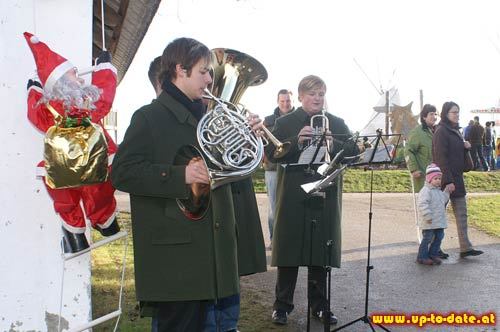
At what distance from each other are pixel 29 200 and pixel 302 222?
2.18m

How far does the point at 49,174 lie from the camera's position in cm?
285

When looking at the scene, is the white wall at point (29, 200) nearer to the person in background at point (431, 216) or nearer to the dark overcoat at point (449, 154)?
the person in background at point (431, 216)

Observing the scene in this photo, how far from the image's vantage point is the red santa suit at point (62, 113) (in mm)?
2941

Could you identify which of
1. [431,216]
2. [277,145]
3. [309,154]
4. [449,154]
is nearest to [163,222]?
[277,145]

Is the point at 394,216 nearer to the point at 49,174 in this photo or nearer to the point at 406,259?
the point at 406,259

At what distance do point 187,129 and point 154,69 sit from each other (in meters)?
1.14

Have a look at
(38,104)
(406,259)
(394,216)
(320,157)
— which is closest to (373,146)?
(320,157)

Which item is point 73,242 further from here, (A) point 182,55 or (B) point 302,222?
(B) point 302,222

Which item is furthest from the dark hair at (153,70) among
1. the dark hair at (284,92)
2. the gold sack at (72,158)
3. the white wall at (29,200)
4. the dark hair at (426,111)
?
the dark hair at (426,111)

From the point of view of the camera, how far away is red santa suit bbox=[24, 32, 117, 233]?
294cm

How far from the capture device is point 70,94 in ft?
9.48

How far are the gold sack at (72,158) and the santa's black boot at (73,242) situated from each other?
358 millimetres

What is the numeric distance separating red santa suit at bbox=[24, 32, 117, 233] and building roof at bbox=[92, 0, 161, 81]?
6.18 ft

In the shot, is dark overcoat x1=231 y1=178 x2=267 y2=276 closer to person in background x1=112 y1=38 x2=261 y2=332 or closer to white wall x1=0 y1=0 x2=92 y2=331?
person in background x1=112 y1=38 x2=261 y2=332
